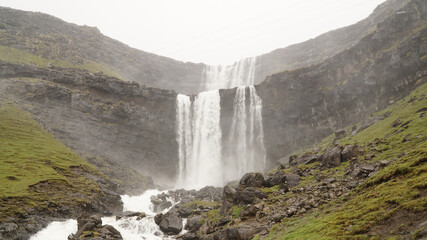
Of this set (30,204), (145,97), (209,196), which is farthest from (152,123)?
(30,204)

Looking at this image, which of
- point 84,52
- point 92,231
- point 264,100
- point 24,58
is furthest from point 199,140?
point 84,52

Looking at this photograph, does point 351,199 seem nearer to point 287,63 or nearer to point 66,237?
point 66,237

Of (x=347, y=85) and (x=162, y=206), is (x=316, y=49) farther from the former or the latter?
(x=162, y=206)

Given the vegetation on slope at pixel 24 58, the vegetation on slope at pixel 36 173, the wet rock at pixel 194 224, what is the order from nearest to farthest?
the wet rock at pixel 194 224 → the vegetation on slope at pixel 36 173 → the vegetation on slope at pixel 24 58

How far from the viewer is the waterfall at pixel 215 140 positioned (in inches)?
2834

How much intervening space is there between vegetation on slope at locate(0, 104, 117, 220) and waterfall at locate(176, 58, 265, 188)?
3081cm

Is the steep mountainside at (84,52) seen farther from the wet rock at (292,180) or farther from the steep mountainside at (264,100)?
the wet rock at (292,180)

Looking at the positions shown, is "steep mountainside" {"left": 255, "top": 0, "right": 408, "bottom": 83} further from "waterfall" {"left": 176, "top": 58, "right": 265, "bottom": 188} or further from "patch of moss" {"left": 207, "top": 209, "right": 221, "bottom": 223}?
"patch of moss" {"left": 207, "top": 209, "right": 221, "bottom": 223}

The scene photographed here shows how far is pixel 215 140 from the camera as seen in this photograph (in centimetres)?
7531

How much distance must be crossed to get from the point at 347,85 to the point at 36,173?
65.2 m

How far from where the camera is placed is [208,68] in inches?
5157

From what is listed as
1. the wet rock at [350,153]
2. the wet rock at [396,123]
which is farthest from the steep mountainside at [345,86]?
the wet rock at [350,153]

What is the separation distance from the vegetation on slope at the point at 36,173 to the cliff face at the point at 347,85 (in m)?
47.7

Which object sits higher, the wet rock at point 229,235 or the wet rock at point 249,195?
the wet rock at point 249,195
